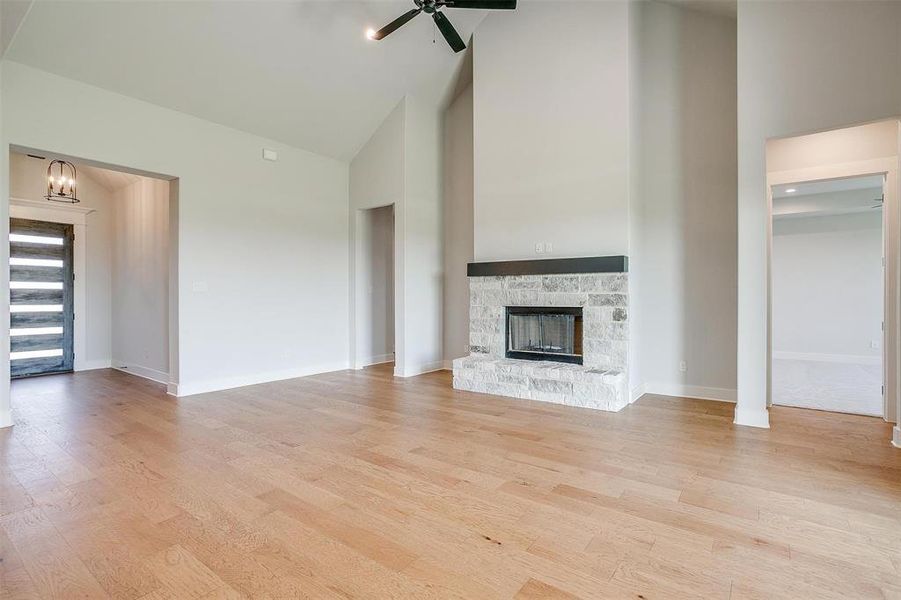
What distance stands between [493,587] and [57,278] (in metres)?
7.69

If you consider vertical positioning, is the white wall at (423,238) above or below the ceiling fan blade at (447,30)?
below

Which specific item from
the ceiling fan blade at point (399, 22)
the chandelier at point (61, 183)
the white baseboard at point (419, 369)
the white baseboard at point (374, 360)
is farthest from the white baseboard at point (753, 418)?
the chandelier at point (61, 183)

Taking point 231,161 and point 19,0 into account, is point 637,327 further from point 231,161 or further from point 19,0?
point 19,0

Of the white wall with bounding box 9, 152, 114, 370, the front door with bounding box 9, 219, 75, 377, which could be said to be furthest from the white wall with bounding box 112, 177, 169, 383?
the front door with bounding box 9, 219, 75, 377

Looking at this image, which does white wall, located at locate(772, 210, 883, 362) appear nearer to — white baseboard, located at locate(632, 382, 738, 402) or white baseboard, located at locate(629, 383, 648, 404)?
white baseboard, located at locate(632, 382, 738, 402)

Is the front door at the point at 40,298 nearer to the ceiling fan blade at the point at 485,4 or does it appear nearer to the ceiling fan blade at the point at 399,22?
the ceiling fan blade at the point at 399,22

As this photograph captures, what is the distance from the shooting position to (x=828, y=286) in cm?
743

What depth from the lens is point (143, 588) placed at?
1.62 m

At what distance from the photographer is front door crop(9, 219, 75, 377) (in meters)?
6.11

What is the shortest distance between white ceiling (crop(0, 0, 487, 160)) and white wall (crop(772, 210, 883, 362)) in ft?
21.5

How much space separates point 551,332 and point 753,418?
1.95 m

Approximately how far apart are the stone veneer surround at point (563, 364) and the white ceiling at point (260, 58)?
9.12 feet

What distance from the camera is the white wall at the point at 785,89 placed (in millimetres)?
3174

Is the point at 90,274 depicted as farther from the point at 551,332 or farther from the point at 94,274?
the point at 551,332
